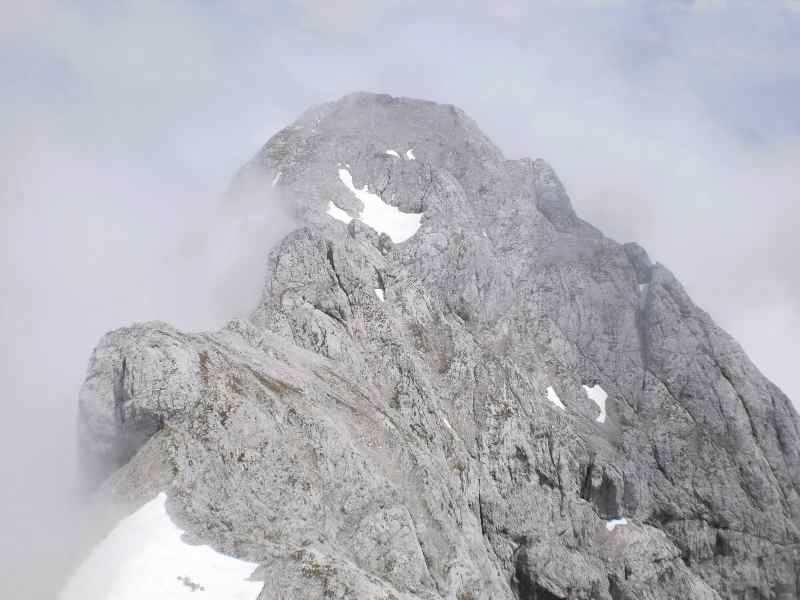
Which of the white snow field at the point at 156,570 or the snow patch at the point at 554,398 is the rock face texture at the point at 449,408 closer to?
the snow patch at the point at 554,398

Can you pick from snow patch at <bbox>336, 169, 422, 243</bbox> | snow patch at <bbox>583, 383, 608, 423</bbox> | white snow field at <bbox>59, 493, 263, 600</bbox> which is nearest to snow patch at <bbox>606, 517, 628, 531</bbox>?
snow patch at <bbox>583, 383, 608, 423</bbox>

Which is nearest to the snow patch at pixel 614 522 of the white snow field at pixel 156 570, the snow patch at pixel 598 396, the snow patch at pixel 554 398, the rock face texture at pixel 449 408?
the rock face texture at pixel 449 408

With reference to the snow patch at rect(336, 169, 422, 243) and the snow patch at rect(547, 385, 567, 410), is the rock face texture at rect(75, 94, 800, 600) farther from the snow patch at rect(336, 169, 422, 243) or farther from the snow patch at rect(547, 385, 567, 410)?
the snow patch at rect(336, 169, 422, 243)

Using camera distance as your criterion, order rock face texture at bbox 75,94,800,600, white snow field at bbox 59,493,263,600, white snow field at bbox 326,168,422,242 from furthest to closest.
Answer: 1. white snow field at bbox 326,168,422,242
2. rock face texture at bbox 75,94,800,600
3. white snow field at bbox 59,493,263,600

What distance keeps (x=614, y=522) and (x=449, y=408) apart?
17701mm

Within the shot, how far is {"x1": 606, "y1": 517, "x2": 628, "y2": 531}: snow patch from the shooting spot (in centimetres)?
5755

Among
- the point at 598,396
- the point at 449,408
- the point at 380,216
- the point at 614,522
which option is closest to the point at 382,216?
the point at 380,216

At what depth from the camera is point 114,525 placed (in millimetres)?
26125

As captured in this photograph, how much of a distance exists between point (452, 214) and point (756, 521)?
44.5m

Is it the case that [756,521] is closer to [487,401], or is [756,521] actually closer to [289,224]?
[487,401]

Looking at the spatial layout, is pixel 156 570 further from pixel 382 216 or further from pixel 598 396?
pixel 382 216

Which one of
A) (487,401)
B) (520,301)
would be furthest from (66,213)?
(487,401)

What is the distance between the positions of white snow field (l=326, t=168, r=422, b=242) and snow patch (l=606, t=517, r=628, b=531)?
117 ft

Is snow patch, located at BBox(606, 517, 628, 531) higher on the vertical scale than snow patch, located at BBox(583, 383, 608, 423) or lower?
lower
